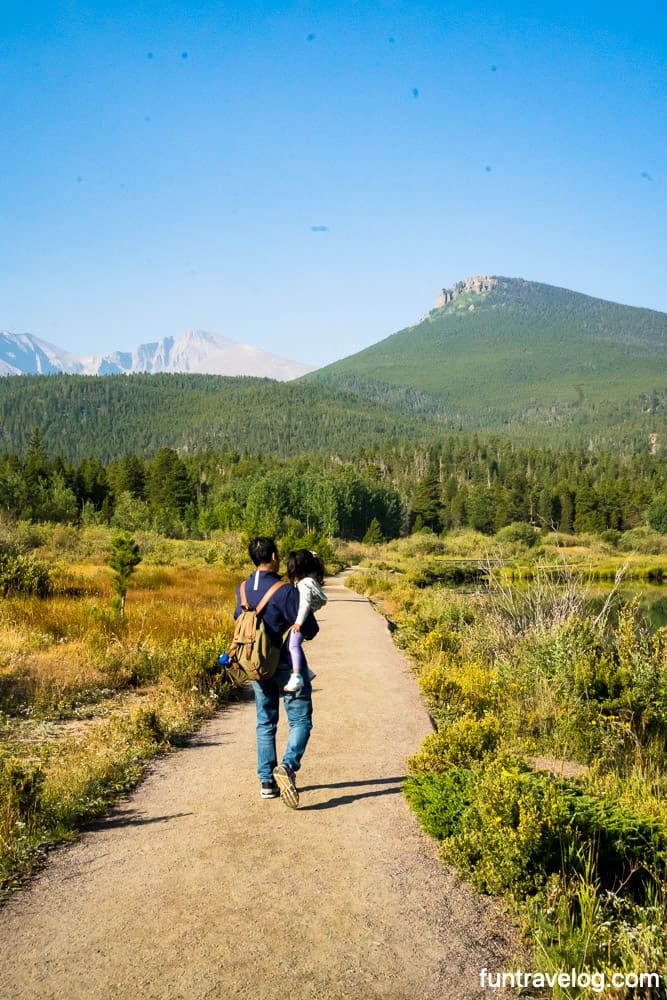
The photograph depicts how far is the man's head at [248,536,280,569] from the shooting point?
619 cm

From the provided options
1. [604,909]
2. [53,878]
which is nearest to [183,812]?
[53,878]

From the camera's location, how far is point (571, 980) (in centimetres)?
351

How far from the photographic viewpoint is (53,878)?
4.60 meters

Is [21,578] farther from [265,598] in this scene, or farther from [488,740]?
[488,740]

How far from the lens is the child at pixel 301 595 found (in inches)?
234

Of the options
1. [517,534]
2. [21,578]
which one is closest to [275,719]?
[21,578]

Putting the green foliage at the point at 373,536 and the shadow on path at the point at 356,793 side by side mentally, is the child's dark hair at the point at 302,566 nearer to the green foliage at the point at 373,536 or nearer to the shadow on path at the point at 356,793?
the shadow on path at the point at 356,793

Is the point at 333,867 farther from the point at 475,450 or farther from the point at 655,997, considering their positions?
the point at 475,450

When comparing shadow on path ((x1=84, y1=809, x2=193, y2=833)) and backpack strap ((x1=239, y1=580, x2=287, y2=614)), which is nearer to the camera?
shadow on path ((x1=84, y1=809, x2=193, y2=833))

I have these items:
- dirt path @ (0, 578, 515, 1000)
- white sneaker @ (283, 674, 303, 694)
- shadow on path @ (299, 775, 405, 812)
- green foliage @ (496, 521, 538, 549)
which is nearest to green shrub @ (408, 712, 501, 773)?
shadow on path @ (299, 775, 405, 812)

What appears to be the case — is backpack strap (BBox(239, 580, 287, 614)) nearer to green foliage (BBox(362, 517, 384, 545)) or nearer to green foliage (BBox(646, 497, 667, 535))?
green foliage (BBox(362, 517, 384, 545))

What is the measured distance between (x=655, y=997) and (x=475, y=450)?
167 m

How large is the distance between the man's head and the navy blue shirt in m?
0.15

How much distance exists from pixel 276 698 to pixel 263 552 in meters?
1.17
